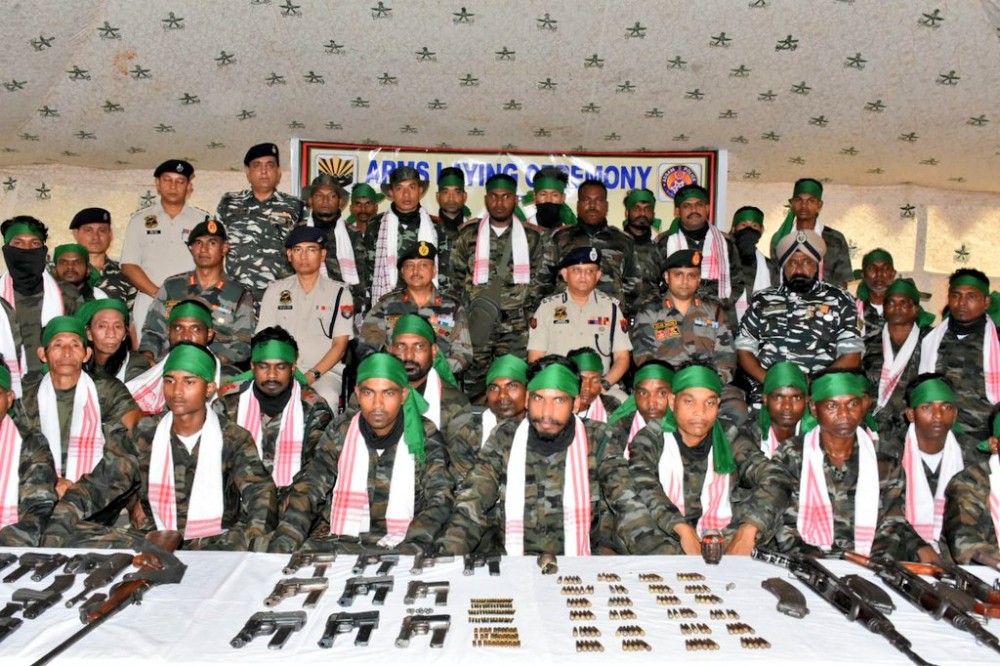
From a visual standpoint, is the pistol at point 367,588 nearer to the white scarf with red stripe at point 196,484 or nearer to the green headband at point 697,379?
the white scarf with red stripe at point 196,484

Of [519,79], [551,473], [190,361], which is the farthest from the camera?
[519,79]

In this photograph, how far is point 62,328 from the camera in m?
5.31

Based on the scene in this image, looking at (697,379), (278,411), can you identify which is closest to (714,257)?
(697,379)

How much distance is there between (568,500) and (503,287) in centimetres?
299

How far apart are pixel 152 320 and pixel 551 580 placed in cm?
421

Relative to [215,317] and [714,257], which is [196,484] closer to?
[215,317]

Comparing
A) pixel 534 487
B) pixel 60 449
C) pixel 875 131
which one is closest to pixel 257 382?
pixel 60 449

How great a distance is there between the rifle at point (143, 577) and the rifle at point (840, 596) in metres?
2.07

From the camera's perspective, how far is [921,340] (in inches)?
278

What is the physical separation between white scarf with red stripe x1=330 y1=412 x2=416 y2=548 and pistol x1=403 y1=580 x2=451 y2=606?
1.51 m

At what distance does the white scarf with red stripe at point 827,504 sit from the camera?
15.2 feet

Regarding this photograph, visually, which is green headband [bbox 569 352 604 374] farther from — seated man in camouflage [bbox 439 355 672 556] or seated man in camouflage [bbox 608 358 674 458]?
seated man in camouflage [bbox 439 355 672 556]

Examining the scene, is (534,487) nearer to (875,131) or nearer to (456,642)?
(456,642)

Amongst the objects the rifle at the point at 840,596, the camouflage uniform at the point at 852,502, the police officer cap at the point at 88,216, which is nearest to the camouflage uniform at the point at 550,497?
the camouflage uniform at the point at 852,502
